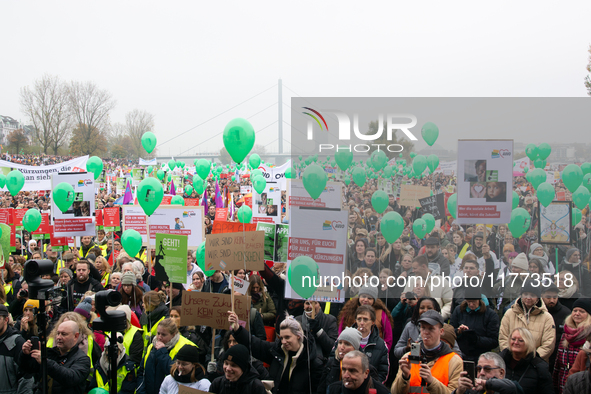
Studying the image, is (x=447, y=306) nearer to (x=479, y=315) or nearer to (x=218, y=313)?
(x=479, y=315)

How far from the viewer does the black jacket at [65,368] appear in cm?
350

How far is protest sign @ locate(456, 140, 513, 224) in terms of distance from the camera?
4793 mm

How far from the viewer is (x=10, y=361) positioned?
3771mm

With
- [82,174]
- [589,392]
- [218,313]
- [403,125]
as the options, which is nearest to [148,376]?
[218,313]

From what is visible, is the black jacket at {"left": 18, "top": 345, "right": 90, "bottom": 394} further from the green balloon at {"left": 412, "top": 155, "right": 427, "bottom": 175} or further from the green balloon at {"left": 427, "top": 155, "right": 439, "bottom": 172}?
the green balloon at {"left": 427, "top": 155, "right": 439, "bottom": 172}

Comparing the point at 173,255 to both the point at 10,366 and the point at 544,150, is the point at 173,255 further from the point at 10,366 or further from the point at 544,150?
the point at 544,150

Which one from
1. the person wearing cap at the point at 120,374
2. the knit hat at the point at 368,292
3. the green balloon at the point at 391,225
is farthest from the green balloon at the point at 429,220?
the person wearing cap at the point at 120,374

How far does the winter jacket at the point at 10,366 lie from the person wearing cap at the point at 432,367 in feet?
9.12

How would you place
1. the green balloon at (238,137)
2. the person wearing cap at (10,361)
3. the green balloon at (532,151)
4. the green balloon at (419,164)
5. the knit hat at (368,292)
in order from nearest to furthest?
the person wearing cap at (10,361), the knit hat at (368,292), the green balloon at (238,137), the green balloon at (532,151), the green balloon at (419,164)

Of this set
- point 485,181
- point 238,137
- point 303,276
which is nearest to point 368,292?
point 303,276

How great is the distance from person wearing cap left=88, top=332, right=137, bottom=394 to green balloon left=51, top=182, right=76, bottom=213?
4.30 meters

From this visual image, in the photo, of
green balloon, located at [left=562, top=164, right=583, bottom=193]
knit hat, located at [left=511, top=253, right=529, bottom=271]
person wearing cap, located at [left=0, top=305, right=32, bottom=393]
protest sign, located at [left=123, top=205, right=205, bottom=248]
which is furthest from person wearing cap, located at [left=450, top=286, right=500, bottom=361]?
protest sign, located at [left=123, top=205, right=205, bottom=248]

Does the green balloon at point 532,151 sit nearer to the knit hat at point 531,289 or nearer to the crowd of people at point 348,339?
the crowd of people at point 348,339

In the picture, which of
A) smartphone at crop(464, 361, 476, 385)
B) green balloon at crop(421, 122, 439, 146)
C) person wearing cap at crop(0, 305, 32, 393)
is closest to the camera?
smartphone at crop(464, 361, 476, 385)
